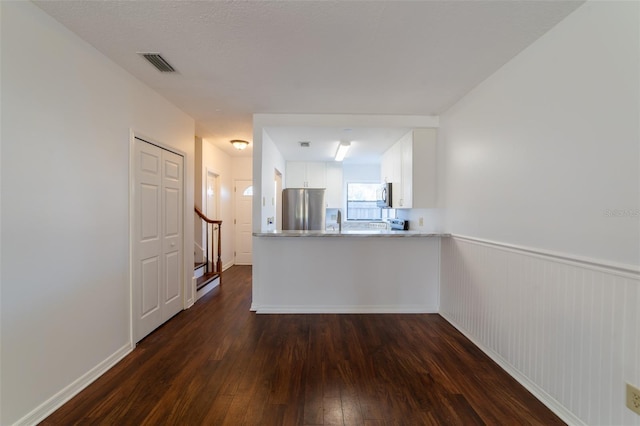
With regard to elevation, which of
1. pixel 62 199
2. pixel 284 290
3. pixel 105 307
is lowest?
pixel 284 290

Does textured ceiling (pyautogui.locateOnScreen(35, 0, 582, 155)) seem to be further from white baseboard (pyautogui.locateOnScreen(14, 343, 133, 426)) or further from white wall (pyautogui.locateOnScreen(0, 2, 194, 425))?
white baseboard (pyautogui.locateOnScreen(14, 343, 133, 426))

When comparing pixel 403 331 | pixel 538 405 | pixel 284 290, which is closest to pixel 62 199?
pixel 284 290

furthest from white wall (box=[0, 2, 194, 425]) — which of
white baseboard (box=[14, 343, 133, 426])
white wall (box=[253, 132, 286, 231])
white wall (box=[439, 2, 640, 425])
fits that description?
white wall (box=[439, 2, 640, 425])

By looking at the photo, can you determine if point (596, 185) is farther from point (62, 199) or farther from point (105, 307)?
point (105, 307)

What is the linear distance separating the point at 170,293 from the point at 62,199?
5.52 feet

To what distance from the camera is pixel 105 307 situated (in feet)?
6.87

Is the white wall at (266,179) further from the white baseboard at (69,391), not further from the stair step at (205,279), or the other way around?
the white baseboard at (69,391)

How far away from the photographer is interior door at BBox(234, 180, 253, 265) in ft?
19.6

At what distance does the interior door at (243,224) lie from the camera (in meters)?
5.96

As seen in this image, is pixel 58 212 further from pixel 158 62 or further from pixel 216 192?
pixel 216 192

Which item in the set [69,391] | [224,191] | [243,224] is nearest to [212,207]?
[224,191]

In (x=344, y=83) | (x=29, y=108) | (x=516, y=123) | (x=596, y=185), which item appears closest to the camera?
(x=596, y=185)

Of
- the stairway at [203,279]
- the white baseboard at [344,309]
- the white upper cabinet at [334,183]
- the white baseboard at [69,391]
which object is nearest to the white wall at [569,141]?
the white baseboard at [344,309]

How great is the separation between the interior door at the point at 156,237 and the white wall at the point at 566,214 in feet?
10.7
